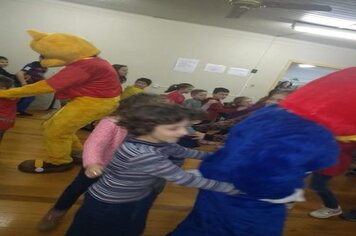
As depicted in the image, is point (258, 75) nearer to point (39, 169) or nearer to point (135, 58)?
point (135, 58)

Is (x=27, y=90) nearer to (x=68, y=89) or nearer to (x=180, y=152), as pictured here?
(x=68, y=89)

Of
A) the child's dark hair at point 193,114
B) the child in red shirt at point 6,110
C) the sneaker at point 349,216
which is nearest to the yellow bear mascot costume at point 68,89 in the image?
the child in red shirt at point 6,110

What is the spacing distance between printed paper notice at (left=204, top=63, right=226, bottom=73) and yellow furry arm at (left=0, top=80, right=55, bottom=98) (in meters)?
4.63

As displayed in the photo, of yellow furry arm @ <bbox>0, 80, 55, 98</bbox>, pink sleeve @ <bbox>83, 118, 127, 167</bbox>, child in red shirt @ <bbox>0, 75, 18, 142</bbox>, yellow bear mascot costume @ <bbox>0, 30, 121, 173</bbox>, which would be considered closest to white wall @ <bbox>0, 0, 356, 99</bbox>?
yellow bear mascot costume @ <bbox>0, 30, 121, 173</bbox>

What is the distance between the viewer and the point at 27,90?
89.0 inches

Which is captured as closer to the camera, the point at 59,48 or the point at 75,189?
the point at 75,189

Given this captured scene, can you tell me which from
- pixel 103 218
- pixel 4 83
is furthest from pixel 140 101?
pixel 4 83

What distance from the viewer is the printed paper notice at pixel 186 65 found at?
641 cm

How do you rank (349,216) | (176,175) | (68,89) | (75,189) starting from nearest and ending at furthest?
(176,175)
(75,189)
(68,89)
(349,216)

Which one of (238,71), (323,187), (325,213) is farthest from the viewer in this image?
(238,71)

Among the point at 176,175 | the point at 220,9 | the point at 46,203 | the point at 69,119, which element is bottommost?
the point at 46,203

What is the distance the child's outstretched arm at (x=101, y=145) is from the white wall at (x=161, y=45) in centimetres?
444

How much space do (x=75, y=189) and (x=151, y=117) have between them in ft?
2.91

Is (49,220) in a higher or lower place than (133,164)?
lower
